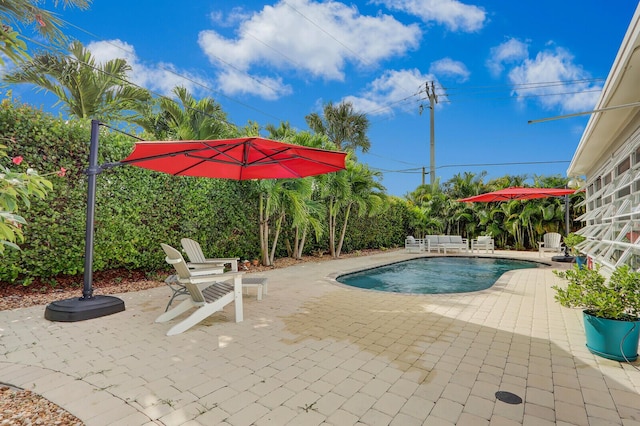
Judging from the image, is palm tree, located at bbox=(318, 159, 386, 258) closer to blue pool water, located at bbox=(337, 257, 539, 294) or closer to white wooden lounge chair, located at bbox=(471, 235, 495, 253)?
blue pool water, located at bbox=(337, 257, 539, 294)

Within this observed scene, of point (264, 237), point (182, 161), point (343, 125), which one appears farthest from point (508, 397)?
point (343, 125)

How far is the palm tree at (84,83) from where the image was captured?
10.1 m

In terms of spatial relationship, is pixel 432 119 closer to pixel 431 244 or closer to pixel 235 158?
pixel 431 244

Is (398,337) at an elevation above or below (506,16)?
below

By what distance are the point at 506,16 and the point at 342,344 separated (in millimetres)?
20081

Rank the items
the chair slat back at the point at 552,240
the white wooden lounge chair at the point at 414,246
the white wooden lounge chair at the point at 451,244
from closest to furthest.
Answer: the chair slat back at the point at 552,240 < the white wooden lounge chair at the point at 451,244 < the white wooden lounge chair at the point at 414,246

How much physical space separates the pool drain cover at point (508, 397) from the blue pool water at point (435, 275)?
503 centimetres

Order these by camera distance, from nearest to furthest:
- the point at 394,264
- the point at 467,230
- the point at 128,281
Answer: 1. the point at 128,281
2. the point at 394,264
3. the point at 467,230

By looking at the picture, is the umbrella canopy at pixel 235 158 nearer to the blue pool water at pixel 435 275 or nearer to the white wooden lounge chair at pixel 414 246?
the blue pool water at pixel 435 275

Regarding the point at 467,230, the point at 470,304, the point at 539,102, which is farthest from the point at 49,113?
the point at 539,102

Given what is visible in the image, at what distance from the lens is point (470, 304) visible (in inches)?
232

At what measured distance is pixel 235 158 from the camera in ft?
19.6

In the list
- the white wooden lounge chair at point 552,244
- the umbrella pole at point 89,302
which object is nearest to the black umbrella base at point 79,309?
the umbrella pole at point 89,302

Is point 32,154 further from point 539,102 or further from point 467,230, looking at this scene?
point 539,102
